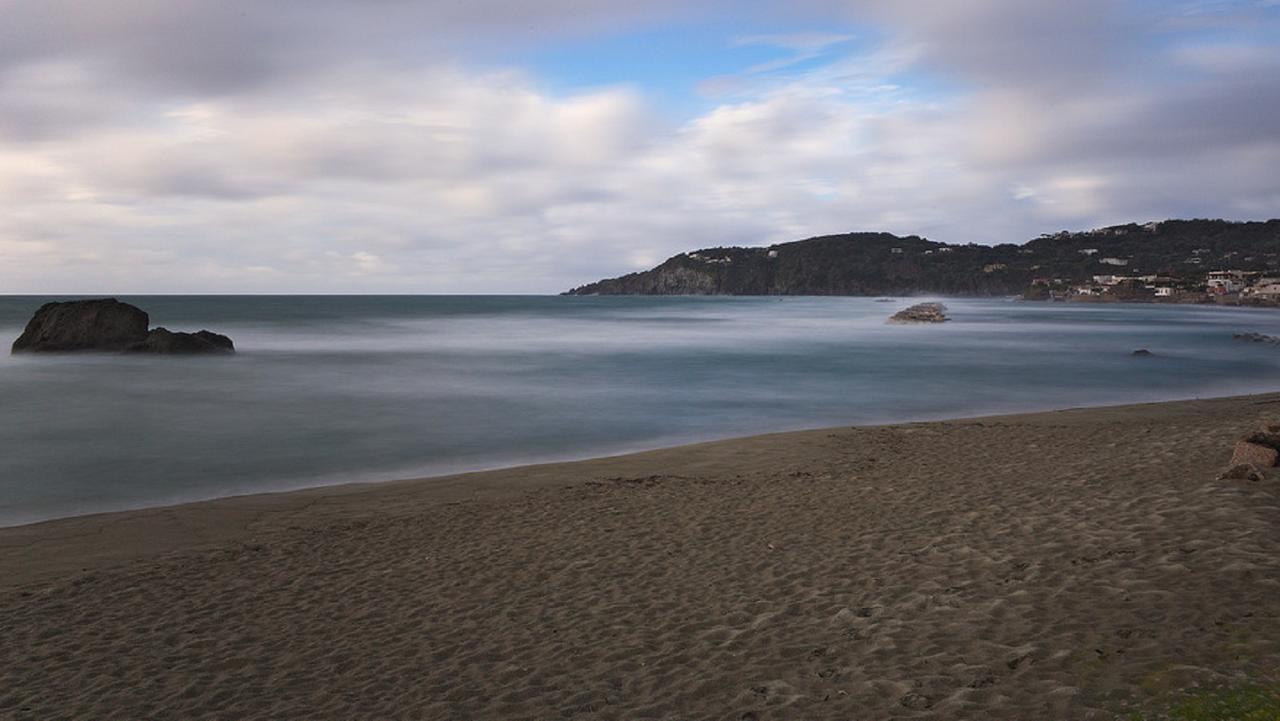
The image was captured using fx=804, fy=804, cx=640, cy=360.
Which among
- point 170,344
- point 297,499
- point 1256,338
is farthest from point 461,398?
point 1256,338

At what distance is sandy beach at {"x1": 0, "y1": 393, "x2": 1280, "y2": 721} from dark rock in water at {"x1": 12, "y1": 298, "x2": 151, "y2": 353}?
3260cm

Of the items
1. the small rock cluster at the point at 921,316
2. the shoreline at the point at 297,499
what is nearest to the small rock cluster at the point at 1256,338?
the small rock cluster at the point at 921,316

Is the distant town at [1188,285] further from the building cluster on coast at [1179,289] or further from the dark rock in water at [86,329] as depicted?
the dark rock in water at [86,329]

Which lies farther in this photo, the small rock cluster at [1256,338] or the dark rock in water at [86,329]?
the small rock cluster at [1256,338]

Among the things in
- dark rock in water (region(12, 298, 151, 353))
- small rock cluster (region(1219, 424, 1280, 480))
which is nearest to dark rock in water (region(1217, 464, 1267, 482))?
small rock cluster (region(1219, 424, 1280, 480))

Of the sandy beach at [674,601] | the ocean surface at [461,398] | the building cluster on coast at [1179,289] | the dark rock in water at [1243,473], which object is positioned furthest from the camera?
the building cluster on coast at [1179,289]

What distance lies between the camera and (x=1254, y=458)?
10367 mm

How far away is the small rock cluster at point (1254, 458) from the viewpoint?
10.2m

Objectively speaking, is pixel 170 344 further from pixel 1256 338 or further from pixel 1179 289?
pixel 1179 289

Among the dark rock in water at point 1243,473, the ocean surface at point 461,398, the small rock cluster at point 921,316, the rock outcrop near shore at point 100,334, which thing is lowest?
the ocean surface at point 461,398

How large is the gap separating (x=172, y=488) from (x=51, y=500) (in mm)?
1849

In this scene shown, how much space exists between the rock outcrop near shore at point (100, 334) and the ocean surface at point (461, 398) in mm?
1328

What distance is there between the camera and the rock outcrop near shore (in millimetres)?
39312

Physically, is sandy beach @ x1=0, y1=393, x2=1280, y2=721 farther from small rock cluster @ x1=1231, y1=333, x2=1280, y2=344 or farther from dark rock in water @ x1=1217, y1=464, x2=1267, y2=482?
small rock cluster @ x1=1231, y1=333, x2=1280, y2=344
